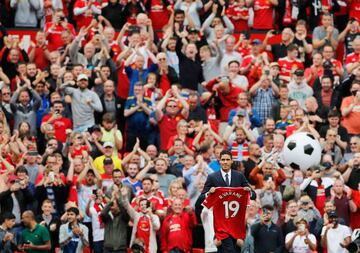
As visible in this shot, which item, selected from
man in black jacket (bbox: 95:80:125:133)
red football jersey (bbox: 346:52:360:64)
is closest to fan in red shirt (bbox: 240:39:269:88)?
red football jersey (bbox: 346:52:360:64)

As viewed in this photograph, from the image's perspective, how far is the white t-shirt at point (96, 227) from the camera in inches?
1190

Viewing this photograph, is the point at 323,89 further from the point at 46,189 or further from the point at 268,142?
the point at 46,189

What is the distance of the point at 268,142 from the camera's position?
3212 cm

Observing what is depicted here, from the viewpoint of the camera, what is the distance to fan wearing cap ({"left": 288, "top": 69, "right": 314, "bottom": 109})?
34219 millimetres

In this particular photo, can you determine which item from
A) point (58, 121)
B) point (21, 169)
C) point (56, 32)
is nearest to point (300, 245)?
point (21, 169)

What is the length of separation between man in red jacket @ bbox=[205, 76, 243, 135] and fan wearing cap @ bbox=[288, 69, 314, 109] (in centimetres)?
104

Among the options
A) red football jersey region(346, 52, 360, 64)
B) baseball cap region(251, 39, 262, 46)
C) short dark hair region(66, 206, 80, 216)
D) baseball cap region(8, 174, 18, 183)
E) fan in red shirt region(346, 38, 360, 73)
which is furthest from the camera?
baseball cap region(251, 39, 262, 46)

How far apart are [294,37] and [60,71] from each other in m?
5.36

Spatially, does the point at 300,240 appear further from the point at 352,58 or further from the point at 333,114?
the point at 352,58

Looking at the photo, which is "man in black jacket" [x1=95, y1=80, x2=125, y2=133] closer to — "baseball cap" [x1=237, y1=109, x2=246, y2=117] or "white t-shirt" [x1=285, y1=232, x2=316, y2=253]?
"baseball cap" [x1=237, y1=109, x2=246, y2=117]

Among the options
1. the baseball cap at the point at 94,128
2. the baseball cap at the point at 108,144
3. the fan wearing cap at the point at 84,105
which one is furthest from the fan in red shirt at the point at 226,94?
the baseball cap at the point at 108,144

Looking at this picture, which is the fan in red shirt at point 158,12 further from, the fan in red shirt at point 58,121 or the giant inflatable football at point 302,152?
the giant inflatable football at point 302,152

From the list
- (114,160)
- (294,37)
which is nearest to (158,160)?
(114,160)

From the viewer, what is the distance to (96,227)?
3027 centimetres
